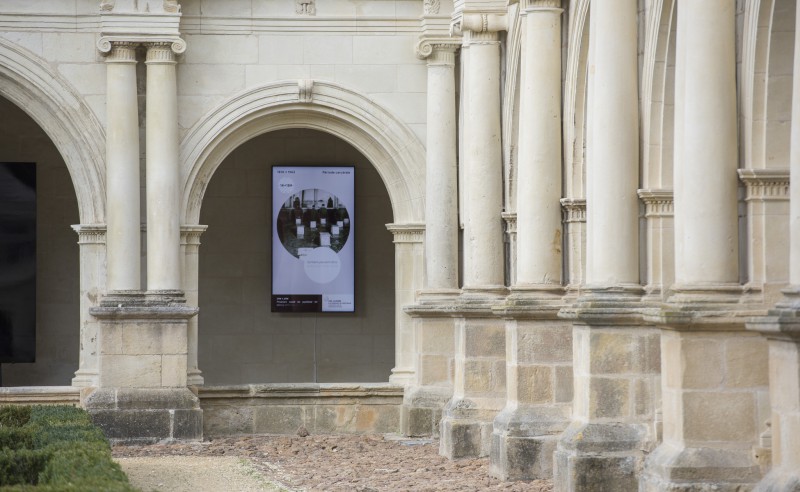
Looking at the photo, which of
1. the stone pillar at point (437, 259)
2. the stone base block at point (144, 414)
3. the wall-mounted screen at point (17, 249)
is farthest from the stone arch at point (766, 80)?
the wall-mounted screen at point (17, 249)

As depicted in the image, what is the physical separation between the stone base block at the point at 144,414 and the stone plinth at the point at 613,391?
673cm

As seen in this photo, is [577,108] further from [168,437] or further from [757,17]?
[168,437]

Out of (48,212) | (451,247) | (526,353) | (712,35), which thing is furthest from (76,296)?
(712,35)

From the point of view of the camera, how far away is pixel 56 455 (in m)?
11.3

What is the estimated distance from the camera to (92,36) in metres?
19.1

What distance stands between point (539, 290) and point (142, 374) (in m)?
5.73

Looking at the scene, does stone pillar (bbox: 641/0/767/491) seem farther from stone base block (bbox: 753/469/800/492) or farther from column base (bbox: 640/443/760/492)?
stone base block (bbox: 753/469/800/492)

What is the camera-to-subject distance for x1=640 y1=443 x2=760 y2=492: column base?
10641 mm

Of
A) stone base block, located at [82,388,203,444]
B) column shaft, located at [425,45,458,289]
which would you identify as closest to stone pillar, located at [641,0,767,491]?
column shaft, located at [425,45,458,289]

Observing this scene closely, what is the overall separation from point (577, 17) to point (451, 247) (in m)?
5.09

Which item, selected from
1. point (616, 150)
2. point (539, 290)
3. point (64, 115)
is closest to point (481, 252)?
point (539, 290)

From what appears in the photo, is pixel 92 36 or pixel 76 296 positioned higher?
pixel 92 36

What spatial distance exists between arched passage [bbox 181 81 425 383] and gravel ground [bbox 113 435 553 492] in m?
1.75

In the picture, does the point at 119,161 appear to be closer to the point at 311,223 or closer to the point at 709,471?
the point at 311,223
